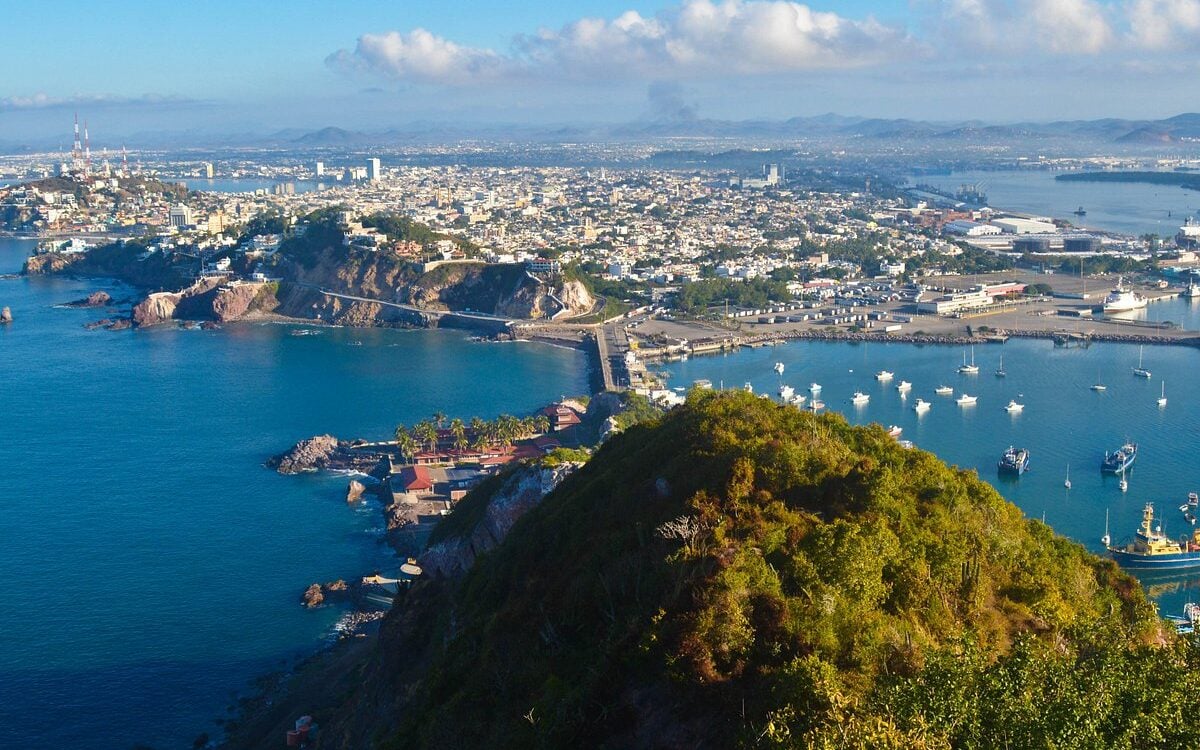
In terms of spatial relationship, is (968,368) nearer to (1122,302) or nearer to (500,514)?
(1122,302)

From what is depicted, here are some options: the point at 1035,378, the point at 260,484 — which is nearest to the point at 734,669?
the point at 260,484

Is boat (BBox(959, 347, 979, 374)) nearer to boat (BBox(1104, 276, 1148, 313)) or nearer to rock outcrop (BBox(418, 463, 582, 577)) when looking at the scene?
→ boat (BBox(1104, 276, 1148, 313))

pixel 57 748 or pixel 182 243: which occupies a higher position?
pixel 182 243

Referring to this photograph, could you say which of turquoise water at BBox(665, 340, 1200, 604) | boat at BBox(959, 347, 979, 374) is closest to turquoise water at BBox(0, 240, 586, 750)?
turquoise water at BBox(665, 340, 1200, 604)

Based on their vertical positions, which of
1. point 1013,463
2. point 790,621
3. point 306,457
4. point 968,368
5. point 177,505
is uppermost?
point 790,621

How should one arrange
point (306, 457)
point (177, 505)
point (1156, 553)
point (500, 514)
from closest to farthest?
point (500, 514)
point (1156, 553)
point (177, 505)
point (306, 457)

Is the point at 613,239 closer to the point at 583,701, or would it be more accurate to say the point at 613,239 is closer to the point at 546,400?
the point at 546,400

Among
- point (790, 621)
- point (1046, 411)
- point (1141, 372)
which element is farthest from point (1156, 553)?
point (1141, 372)
